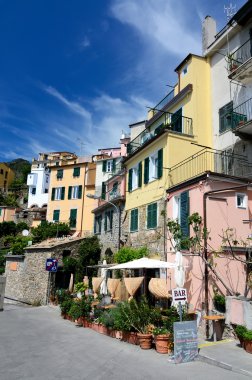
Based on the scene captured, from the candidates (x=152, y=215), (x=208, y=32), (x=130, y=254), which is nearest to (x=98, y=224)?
(x=130, y=254)

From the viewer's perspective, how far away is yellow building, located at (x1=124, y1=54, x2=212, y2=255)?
716 inches

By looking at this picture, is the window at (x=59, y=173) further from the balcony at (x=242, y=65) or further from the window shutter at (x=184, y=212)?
the window shutter at (x=184, y=212)

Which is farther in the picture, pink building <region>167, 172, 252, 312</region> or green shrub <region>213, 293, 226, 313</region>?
pink building <region>167, 172, 252, 312</region>

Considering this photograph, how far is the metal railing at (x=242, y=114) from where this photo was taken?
54.6 feet

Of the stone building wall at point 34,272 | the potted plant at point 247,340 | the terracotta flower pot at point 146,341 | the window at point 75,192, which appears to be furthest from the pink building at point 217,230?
the window at point 75,192

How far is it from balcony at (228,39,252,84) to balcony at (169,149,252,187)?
3.79m

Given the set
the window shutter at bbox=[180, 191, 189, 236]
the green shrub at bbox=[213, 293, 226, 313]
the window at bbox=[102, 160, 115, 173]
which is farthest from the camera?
the window at bbox=[102, 160, 115, 173]

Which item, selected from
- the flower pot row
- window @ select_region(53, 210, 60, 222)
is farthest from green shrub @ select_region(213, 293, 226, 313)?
window @ select_region(53, 210, 60, 222)

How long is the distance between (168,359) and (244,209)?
7420mm

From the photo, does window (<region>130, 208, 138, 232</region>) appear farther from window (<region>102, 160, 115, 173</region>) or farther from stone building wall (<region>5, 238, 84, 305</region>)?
window (<region>102, 160, 115, 173</region>)

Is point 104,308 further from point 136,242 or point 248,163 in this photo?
point 248,163

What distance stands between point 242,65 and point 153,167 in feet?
23.1

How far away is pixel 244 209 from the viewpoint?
572 inches

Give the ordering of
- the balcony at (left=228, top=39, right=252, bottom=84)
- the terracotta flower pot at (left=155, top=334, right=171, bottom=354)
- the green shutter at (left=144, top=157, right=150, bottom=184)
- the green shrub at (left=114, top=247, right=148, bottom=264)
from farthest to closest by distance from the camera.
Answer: the green shutter at (left=144, top=157, right=150, bottom=184), the green shrub at (left=114, top=247, right=148, bottom=264), the balcony at (left=228, top=39, right=252, bottom=84), the terracotta flower pot at (left=155, top=334, right=171, bottom=354)
